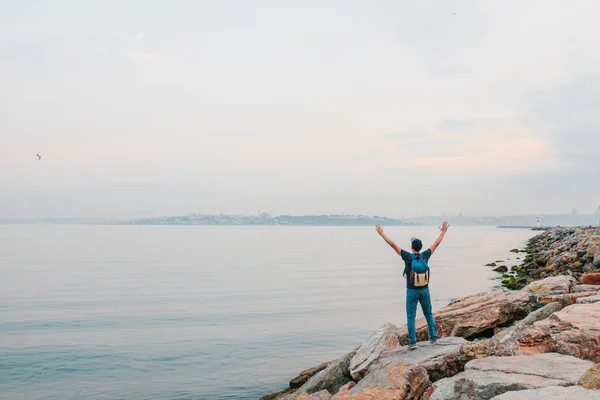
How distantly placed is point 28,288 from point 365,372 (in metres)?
35.1

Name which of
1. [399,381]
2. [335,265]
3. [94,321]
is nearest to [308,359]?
[399,381]

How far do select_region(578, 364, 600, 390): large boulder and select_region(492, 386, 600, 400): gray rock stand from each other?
10 centimetres

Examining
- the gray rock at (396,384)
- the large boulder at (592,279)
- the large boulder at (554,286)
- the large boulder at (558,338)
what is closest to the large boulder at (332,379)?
the gray rock at (396,384)

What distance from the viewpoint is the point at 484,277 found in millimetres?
45188

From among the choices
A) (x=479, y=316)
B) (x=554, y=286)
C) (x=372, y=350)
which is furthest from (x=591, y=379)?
(x=554, y=286)

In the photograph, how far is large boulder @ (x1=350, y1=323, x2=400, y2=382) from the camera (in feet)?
36.1

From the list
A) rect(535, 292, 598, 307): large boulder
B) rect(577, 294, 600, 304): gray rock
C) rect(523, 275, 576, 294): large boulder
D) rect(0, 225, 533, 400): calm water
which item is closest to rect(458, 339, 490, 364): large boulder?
rect(577, 294, 600, 304): gray rock

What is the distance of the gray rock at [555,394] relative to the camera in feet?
19.6

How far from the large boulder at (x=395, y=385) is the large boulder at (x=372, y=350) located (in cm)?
180

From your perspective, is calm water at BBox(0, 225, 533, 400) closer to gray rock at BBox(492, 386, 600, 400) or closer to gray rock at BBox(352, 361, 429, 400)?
gray rock at BBox(352, 361, 429, 400)

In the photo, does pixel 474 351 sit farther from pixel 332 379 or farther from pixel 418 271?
pixel 332 379

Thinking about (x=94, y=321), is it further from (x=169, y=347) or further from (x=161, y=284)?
(x=161, y=284)

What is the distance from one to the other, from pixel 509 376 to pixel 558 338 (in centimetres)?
204

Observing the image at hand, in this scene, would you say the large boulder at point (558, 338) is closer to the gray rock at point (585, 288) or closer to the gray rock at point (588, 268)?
the gray rock at point (585, 288)
